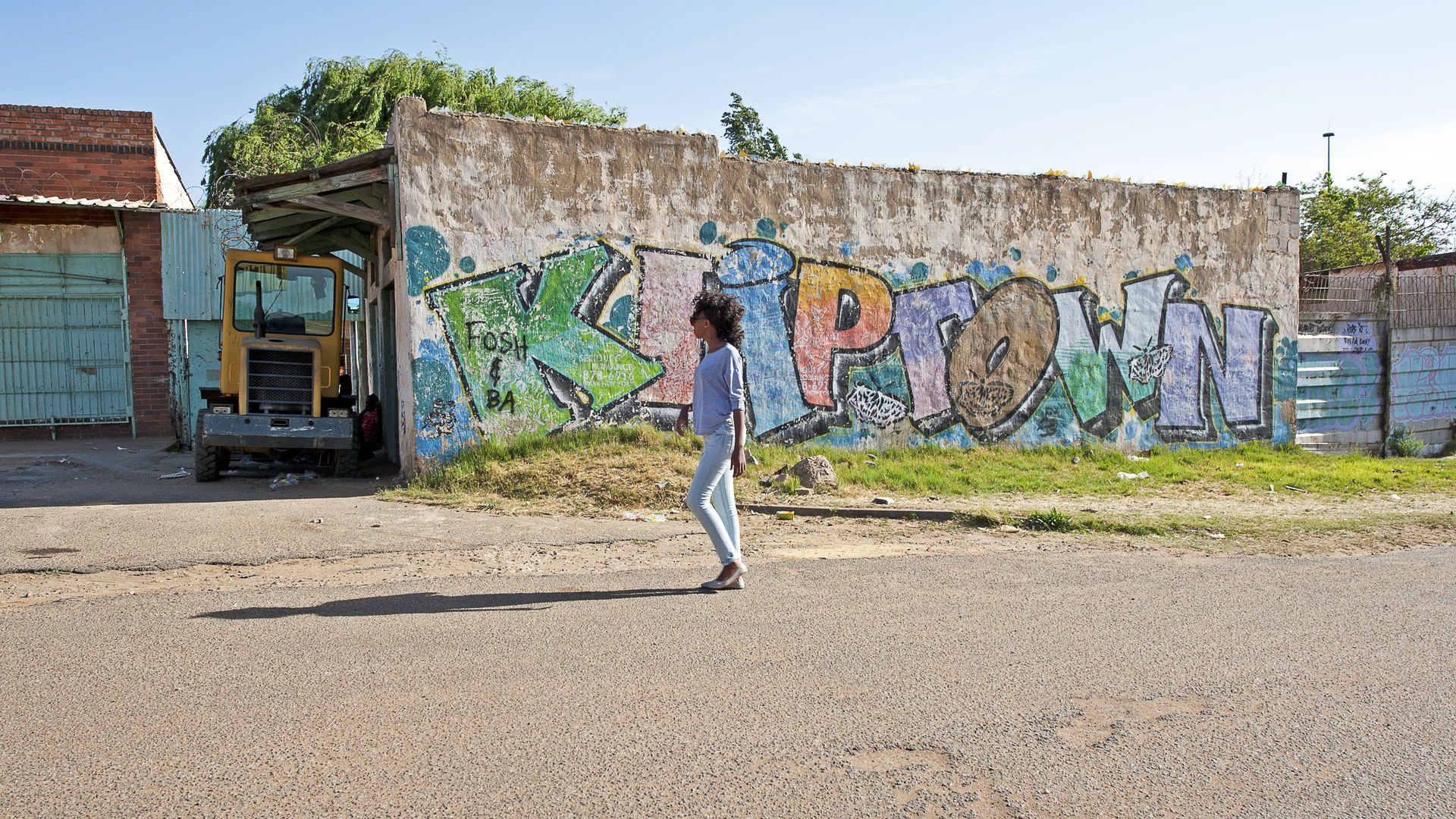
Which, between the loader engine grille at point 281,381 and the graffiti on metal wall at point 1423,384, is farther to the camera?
the graffiti on metal wall at point 1423,384

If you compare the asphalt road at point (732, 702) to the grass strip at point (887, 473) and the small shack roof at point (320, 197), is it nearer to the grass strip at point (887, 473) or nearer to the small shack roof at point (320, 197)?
the grass strip at point (887, 473)

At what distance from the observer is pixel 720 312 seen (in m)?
5.60

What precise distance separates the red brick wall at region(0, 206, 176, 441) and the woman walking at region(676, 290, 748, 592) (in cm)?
1480

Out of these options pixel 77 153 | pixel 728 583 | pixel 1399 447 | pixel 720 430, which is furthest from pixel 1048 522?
pixel 77 153

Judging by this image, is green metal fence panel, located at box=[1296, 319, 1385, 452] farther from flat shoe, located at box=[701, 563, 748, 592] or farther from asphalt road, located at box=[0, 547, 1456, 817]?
flat shoe, located at box=[701, 563, 748, 592]

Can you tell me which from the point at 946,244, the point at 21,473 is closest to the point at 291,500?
the point at 21,473

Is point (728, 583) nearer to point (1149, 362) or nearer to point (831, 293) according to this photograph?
point (831, 293)

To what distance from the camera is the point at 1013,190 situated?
40.8ft

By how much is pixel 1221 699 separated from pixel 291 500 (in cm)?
823

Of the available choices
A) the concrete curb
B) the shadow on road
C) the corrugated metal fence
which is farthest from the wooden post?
the shadow on road

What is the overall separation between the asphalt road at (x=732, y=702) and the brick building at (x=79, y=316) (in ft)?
44.7

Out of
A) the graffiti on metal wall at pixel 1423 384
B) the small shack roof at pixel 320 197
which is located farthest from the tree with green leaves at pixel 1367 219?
the small shack roof at pixel 320 197

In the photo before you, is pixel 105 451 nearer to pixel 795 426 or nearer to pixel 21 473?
pixel 21 473

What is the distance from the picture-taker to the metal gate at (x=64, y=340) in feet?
53.1
